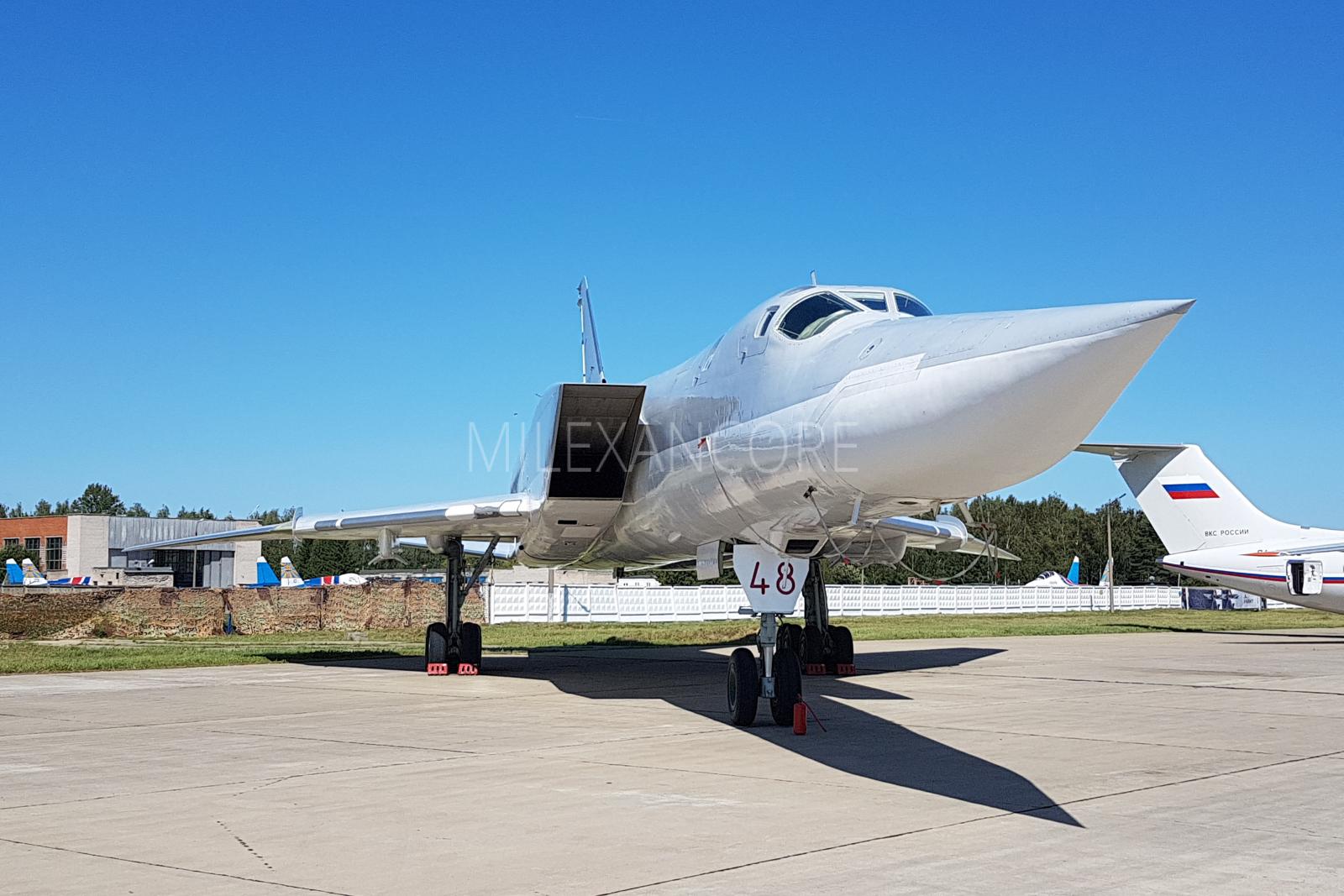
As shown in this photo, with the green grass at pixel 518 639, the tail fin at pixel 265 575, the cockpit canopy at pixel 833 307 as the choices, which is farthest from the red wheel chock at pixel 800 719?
the tail fin at pixel 265 575

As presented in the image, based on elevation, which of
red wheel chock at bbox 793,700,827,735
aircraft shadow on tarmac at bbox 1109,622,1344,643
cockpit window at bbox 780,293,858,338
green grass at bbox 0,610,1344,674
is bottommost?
aircraft shadow on tarmac at bbox 1109,622,1344,643

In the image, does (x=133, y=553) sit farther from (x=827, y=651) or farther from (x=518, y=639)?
(x=827, y=651)

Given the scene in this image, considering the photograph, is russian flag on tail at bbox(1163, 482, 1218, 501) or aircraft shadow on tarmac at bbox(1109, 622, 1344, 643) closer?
aircraft shadow on tarmac at bbox(1109, 622, 1344, 643)

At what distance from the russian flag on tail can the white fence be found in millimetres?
8956

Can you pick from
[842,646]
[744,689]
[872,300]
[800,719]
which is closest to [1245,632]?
[842,646]

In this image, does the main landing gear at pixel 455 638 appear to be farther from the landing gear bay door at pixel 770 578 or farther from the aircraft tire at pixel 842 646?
the landing gear bay door at pixel 770 578

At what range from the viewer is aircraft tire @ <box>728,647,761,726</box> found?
9.56 m

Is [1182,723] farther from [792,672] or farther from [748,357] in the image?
[748,357]

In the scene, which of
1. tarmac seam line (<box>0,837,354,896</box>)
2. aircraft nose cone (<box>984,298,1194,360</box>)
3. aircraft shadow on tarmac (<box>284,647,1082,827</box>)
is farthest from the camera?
aircraft shadow on tarmac (<box>284,647,1082,827</box>)

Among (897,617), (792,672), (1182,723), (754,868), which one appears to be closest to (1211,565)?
(897,617)

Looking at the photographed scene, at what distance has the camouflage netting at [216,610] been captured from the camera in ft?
91.7

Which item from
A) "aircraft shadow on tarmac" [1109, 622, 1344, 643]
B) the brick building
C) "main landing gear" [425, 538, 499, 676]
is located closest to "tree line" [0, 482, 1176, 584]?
the brick building

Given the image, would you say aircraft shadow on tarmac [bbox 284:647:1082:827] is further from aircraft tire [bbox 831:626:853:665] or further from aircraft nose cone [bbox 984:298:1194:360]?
aircraft nose cone [bbox 984:298:1194:360]

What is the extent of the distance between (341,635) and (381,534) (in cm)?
1348
